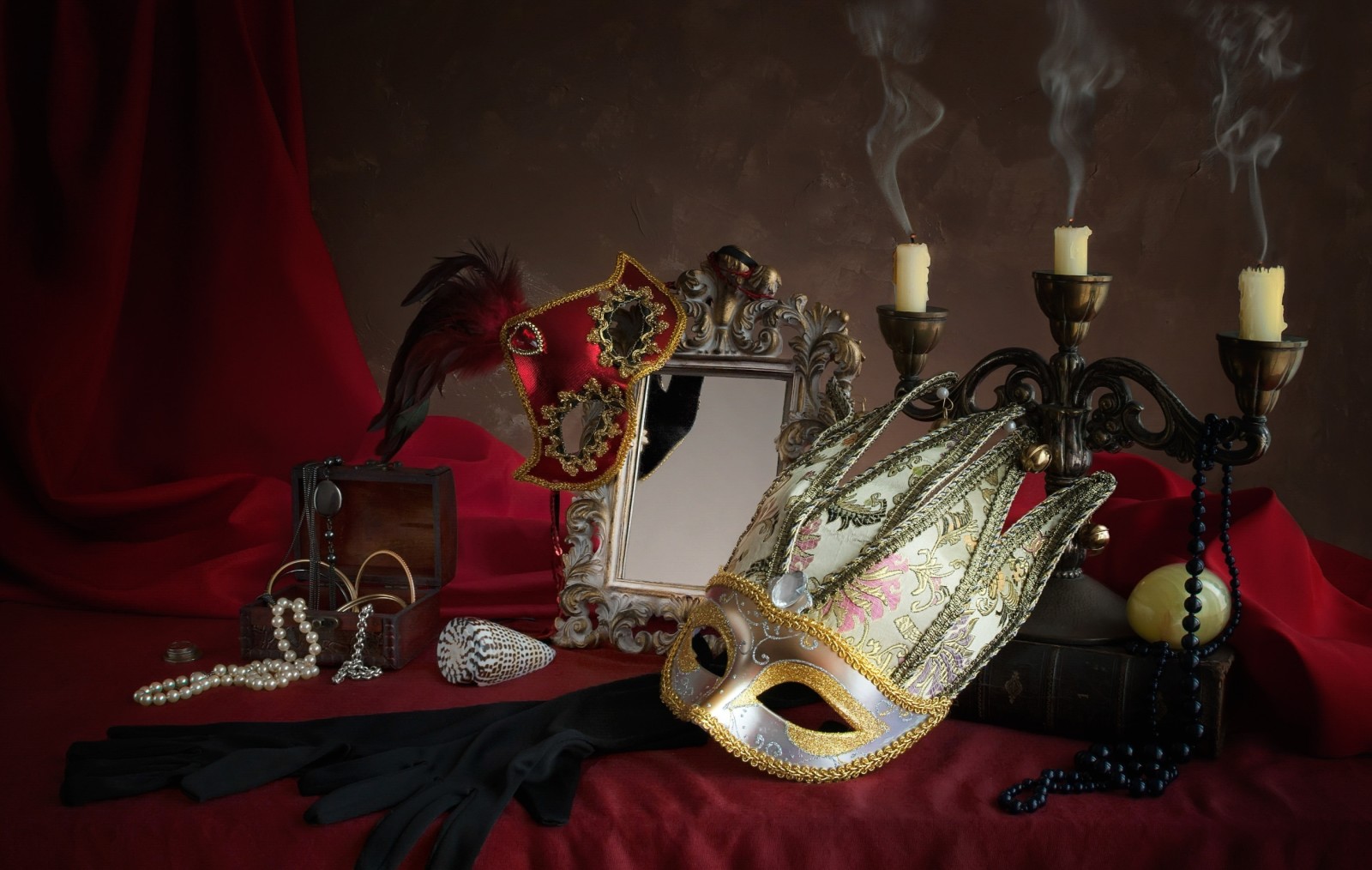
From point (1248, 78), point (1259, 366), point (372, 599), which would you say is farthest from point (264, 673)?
point (1248, 78)

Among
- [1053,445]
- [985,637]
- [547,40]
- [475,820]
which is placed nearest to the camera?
[475,820]

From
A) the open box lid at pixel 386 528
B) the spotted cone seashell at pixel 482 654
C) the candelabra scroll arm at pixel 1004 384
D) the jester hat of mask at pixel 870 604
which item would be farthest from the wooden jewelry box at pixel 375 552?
the candelabra scroll arm at pixel 1004 384

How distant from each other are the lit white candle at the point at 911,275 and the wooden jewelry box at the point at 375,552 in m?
0.79

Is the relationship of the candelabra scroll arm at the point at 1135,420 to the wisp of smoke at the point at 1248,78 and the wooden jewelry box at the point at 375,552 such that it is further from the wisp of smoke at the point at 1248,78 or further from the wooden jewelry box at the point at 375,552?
the wisp of smoke at the point at 1248,78

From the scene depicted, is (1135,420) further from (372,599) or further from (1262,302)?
(372,599)

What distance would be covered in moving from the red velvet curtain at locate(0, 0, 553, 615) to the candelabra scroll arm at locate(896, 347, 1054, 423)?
78 centimetres

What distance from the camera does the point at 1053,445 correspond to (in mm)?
1510

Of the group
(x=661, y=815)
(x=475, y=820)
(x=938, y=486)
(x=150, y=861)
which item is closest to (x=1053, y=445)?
(x=938, y=486)

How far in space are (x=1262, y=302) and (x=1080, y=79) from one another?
5.07 feet

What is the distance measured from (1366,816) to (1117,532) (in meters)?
0.58

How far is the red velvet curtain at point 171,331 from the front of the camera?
2170 millimetres

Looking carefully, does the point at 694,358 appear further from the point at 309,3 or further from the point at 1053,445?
the point at 309,3

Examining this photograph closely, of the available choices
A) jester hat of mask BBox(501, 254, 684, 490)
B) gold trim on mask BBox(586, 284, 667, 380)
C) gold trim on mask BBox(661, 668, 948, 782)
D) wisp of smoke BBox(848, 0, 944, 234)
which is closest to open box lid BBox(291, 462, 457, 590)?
jester hat of mask BBox(501, 254, 684, 490)

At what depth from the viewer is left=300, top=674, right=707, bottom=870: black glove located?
3.99ft
